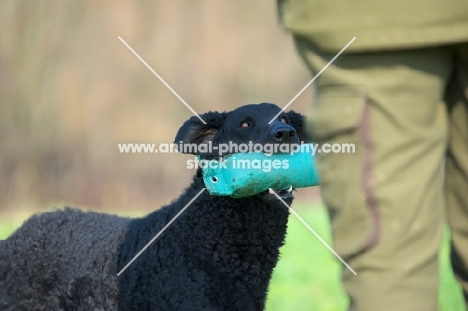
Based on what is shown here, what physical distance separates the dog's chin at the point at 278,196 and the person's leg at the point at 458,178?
162cm

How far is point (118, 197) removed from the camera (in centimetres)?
1262

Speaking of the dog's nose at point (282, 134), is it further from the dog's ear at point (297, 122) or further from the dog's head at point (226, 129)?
the dog's ear at point (297, 122)

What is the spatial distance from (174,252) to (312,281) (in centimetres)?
227

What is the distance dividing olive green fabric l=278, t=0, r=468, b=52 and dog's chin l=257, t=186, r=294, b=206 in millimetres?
1960

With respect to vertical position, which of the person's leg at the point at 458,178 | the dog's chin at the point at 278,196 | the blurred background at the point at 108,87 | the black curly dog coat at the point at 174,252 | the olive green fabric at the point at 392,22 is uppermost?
the olive green fabric at the point at 392,22

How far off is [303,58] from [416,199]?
0.43 m

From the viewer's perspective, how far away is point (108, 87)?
1350 cm

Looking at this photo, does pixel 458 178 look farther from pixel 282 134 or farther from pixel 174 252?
pixel 174 252

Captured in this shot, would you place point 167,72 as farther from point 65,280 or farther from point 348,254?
point 348,254

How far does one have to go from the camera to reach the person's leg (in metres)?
1.99

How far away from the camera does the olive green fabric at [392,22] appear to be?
1.74 meters

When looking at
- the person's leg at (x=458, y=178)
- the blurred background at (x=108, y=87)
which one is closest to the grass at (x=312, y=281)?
the person's leg at (x=458, y=178)

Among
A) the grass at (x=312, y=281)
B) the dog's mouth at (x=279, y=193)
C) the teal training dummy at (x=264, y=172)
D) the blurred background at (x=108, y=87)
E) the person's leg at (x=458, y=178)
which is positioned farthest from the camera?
the blurred background at (x=108, y=87)

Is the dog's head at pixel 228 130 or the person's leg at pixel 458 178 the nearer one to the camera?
the person's leg at pixel 458 178
